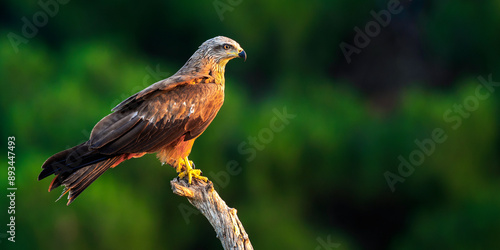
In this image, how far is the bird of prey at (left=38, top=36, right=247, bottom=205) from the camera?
330 cm

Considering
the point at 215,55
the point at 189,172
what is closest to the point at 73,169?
the point at 189,172

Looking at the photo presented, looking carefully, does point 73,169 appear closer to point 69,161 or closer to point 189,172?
point 69,161

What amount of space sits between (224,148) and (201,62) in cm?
127

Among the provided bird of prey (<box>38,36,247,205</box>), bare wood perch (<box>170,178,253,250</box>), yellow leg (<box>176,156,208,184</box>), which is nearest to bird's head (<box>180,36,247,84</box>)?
bird of prey (<box>38,36,247,205</box>)

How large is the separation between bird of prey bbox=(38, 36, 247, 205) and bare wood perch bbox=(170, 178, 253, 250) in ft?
0.42

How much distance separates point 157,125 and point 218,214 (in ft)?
1.81

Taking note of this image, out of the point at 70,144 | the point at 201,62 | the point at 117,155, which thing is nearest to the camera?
the point at 117,155

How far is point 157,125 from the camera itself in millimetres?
3535

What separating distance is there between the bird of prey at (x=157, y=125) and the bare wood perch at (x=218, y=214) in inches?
5.1

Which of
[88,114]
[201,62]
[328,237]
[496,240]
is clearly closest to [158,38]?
[88,114]

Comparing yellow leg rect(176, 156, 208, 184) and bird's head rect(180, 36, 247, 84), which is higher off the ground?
bird's head rect(180, 36, 247, 84)

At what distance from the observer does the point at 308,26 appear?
6723 millimetres

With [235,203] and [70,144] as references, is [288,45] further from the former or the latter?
[70,144]

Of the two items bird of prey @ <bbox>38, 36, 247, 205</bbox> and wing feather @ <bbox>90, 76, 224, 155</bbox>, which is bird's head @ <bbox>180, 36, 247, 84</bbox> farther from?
wing feather @ <bbox>90, 76, 224, 155</bbox>
